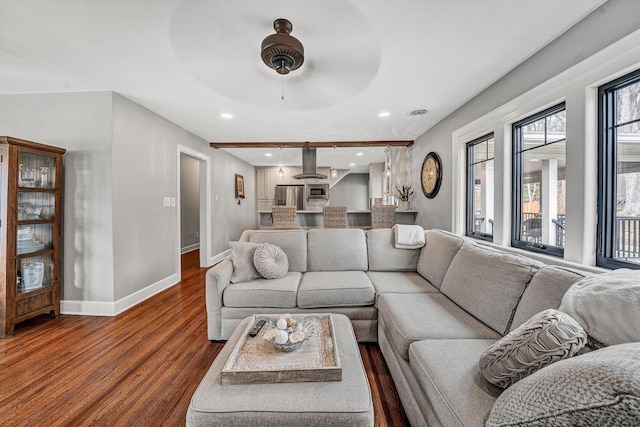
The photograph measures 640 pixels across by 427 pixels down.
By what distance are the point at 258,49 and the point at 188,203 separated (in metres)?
5.52

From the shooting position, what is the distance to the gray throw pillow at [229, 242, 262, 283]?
237cm

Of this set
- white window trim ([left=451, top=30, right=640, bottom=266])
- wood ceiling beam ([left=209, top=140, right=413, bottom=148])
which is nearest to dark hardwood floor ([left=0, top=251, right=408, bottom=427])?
white window trim ([left=451, top=30, right=640, bottom=266])

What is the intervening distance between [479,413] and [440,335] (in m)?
0.57

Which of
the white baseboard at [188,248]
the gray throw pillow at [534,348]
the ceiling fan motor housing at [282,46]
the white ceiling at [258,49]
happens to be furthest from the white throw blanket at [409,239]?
the white baseboard at [188,248]

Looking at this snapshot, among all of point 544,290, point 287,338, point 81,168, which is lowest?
point 287,338

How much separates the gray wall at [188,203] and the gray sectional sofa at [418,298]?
440 centimetres

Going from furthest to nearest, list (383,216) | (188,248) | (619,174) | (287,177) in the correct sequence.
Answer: (287,177) < (188,248) < (383,216) < (619,174)

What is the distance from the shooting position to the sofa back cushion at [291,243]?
277 cm

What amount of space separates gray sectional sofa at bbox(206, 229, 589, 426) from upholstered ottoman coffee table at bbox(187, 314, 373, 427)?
0.33 meters

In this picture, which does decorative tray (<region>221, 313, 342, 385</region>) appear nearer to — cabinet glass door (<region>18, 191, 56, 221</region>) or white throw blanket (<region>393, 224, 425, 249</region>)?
white throw blanket (<region>393, 224, 425, 249</region>)

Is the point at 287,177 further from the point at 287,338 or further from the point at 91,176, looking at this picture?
the point at 287,338

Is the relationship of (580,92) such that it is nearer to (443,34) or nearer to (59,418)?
(443,34)

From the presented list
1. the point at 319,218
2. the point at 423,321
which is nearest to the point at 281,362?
the point at 423,321

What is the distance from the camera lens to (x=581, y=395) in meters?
0.60
